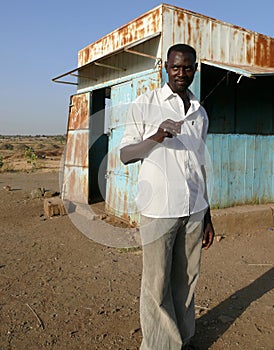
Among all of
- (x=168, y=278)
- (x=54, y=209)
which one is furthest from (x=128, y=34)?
(x=168, y=278)

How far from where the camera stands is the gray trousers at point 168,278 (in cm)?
212

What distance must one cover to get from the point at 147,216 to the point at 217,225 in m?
3.38

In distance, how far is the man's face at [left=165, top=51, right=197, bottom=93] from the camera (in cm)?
203

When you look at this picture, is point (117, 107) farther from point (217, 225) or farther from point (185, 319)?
point (185, 319)

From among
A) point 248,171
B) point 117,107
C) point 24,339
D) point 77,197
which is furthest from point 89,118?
point 24,339

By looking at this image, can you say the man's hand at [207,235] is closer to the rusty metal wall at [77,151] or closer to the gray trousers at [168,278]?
the gray trousers at [168,278]

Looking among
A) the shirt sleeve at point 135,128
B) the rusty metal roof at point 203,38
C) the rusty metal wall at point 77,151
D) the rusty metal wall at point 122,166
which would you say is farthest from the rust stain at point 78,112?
the shirt sleeve at point 135,128

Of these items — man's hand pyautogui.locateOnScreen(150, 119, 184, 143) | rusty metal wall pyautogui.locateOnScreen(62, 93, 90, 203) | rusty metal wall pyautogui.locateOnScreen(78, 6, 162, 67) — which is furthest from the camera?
rusty metal wall pyautogui.locateOnScreen(62, 93, 90, 203)

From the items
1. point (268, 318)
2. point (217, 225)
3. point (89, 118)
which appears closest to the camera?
point (268, 318)

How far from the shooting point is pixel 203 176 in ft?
7.66

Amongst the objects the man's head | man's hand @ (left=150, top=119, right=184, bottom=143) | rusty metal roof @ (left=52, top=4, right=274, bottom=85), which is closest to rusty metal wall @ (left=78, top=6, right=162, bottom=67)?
rusty metal roof @ (left=52, top=4, right=274, bottom=85)

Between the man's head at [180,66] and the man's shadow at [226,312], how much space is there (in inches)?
73.5

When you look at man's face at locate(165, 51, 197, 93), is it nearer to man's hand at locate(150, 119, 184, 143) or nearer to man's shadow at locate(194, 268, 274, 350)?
man's hand at locate(150, 119, 184, 143)

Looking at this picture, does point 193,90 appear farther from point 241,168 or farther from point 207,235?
point 207,235
